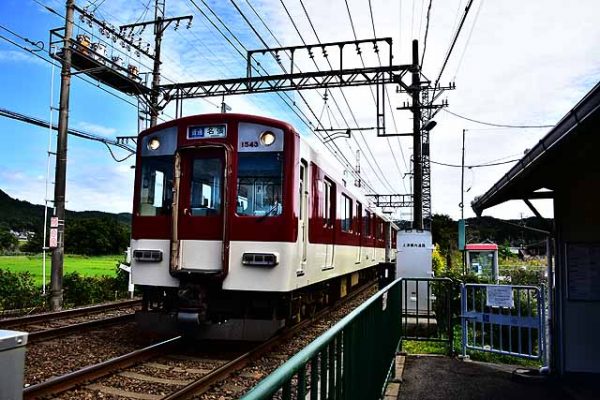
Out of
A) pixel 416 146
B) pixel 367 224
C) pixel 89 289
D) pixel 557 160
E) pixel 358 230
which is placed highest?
pixel 416 146

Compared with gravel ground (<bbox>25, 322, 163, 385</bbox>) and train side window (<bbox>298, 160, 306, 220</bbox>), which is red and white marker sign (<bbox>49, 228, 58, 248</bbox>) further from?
train side window (<bbox>298, 160, 306, 220</bbox>)

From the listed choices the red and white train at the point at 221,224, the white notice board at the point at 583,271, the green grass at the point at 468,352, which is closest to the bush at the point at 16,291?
the red and white train at the point at 221,224

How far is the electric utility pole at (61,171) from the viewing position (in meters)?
13.2

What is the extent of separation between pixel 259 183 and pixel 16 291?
8.86 metres

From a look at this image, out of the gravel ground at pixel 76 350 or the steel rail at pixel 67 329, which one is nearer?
the gravel ground at pixel 76 350

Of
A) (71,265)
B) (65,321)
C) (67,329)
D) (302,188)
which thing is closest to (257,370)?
(302,188)

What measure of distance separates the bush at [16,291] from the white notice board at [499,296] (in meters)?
11.1

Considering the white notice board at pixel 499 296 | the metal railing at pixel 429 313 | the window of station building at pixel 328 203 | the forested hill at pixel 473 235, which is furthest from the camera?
the forested hill at pixel 473 235

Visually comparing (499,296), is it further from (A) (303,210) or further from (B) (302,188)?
(B) (302,188)

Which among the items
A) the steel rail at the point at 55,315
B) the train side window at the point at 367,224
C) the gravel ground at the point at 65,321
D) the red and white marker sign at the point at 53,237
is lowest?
the gravel ground at the point at 65,321

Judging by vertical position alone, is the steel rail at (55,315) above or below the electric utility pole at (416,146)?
below

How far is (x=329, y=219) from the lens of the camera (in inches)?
432

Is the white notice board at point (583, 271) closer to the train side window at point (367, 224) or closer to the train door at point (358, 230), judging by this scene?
the train door at point (358, 230)

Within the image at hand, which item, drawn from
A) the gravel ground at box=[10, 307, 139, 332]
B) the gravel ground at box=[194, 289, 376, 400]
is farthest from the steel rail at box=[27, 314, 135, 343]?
the gravel ground at box=[194, 289, 376, 400]
